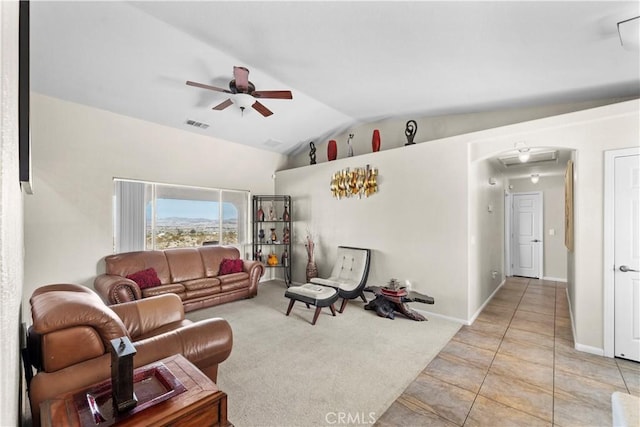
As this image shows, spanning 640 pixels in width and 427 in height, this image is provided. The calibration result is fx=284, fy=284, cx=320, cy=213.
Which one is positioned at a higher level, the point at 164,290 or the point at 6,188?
the point at 6,188

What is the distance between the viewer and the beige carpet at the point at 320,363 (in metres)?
2.10

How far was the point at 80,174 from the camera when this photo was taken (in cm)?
401

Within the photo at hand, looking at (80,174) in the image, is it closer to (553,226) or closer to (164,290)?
(164,290)

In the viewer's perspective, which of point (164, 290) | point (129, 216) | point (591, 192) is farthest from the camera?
point (129, 216)

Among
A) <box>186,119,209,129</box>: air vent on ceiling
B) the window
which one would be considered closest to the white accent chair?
the window

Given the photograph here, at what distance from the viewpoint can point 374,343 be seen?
3.17 meters

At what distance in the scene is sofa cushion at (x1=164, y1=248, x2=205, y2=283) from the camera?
179 inches

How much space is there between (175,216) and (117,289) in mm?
1692

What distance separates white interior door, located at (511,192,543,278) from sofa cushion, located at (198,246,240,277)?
257 inches

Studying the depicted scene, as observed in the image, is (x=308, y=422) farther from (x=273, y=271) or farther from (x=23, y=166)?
(x=273, y=271)

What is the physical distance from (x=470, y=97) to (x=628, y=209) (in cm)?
209

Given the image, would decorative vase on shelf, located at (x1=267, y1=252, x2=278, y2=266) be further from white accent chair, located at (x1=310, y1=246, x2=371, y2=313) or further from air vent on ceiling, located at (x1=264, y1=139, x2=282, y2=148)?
air vent on ceiling, located at (x1=264, y1=139, x2=282, y2=148)

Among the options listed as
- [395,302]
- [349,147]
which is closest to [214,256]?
[395,302]

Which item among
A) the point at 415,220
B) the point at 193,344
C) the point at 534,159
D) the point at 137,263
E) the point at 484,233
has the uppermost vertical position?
the point at 534,159
